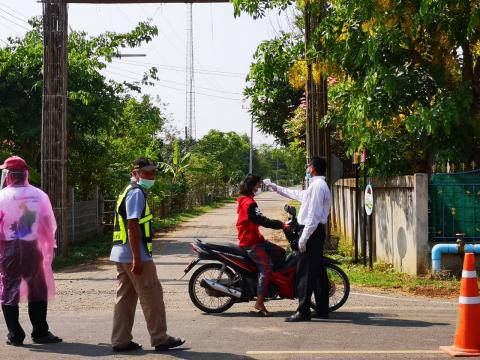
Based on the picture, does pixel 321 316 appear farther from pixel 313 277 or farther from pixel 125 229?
pixel 125 229

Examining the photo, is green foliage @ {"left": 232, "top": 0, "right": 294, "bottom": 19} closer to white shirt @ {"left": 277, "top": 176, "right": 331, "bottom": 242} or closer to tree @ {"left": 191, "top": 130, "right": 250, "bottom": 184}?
white shirt @ {"left": 277, "top": 176, "right": 331, "bottom": 242}

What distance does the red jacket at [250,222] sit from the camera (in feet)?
30.1

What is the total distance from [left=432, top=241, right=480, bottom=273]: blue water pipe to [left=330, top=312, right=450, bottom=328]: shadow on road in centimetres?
329

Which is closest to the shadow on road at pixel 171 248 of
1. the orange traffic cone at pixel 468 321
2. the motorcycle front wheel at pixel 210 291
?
the motorcycle front wheel at pixel 210 291

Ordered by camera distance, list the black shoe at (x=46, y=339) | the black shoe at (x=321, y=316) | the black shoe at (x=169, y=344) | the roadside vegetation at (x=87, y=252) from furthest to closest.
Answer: the roadside vegetation at (x=87, y=252) → the black shoe at (x=321, y=316) → the black shoe at (x=46, y=339) → the black shoe at (x=169, y=344)

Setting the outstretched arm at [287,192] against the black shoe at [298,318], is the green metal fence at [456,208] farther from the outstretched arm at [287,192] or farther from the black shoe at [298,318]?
the black shoe at [298,318]

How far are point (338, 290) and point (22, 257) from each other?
4.01m

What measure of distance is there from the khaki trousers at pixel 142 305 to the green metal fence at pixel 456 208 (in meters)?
6.90

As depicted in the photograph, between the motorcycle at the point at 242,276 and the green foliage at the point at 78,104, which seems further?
the green foliage at the point at 78,104

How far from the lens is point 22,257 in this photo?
7.81 meters

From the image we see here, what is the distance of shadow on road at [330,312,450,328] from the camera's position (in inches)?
336

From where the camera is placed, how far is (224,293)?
933cm

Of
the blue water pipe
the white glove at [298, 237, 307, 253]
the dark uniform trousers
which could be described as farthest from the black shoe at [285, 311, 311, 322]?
the blue water pipe

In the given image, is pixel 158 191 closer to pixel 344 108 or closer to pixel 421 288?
pixel 344 108
